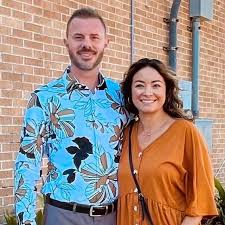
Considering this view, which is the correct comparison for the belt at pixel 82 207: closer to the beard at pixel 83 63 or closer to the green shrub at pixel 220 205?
the beard at pixel 83 63

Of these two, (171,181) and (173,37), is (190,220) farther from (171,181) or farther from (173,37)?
(173,37)

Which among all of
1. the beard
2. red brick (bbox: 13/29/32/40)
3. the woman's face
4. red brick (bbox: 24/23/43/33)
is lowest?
the woman's face

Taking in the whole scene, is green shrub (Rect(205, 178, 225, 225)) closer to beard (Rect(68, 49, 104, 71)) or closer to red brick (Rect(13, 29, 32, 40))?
red brick (Rect(13, 29, 32, 40))

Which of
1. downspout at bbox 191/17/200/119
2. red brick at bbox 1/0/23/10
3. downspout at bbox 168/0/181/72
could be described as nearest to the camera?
red brick at bbox 1/0/23/10

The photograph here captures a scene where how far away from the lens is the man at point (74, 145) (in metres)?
2.85

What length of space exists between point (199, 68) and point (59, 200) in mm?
5276

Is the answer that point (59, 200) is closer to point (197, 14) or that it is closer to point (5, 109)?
point (5, 109)

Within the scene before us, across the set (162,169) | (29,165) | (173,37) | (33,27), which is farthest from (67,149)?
(173,37)

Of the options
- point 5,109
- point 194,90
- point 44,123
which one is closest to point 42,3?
point 5,109

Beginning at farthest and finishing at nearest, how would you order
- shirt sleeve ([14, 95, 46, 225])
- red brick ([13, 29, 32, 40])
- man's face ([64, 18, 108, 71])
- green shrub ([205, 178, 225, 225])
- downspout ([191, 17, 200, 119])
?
downspout ([191, 17, 200, 119])
green shrub ([205, 178, 225, 225])
red brick ([13, 29, 32, 40])
man's face ([64, 18, 108, 71])
shirt sleeve ([14, 95, 46, 225])

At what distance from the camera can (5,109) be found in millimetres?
4672

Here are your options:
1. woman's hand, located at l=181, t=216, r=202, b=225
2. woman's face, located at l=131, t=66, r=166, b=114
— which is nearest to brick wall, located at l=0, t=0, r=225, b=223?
woman's face, located at l=131, t=66, r=166, b=114

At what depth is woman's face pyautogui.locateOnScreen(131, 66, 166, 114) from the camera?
310 centimetres

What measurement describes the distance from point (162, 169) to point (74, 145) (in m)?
0.47
